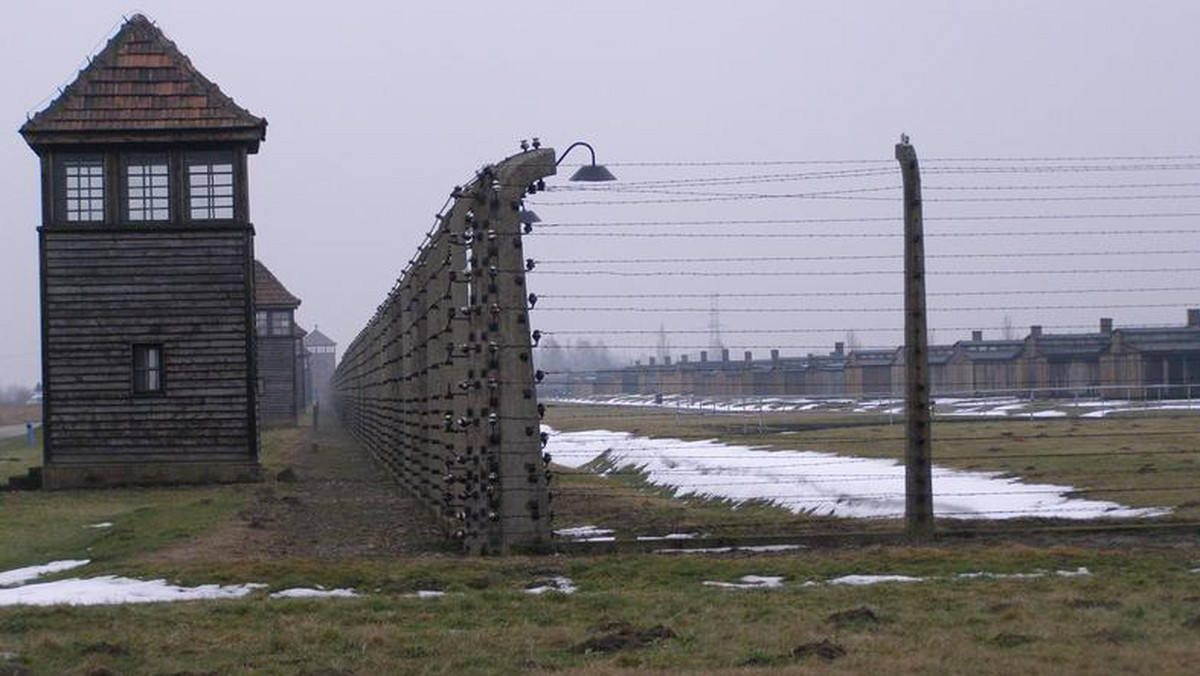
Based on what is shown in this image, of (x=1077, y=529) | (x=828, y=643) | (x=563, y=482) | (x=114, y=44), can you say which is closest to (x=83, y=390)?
(x=114, y=44)

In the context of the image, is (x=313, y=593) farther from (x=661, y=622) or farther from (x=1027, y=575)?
(x=1027, y=575)

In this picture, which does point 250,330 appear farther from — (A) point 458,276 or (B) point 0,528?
(A) point 458,276

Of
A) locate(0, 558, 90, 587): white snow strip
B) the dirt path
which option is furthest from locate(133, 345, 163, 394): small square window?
locate(0, 558, 90, 587): white snow strip

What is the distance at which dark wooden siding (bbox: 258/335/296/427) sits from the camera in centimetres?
6706

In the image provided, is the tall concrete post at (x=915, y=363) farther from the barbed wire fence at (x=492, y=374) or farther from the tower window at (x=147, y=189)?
the tower window at (x=147, y=189)

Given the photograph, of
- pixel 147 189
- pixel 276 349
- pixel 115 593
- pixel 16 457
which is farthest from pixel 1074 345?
pixel 115 593

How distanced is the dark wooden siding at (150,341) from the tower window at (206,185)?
0.34 m

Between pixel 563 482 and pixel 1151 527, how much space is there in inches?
506

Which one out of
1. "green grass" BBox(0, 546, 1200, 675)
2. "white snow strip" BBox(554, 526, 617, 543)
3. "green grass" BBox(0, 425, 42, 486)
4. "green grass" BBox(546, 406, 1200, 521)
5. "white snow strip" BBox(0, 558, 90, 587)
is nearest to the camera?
"green grass" BBox(0, 546, 1200, 675)

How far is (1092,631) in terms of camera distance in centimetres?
816

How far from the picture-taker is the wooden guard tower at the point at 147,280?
26391 millimetres

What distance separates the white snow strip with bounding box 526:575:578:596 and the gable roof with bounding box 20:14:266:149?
1680 centimetres

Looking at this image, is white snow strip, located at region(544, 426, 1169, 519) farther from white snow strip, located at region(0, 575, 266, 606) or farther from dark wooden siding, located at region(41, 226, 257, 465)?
dark wooden siding, located at region(41, 226, 257, 465)

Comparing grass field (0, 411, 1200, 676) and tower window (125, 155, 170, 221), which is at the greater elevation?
tower window (125, 155, 170, 221)
